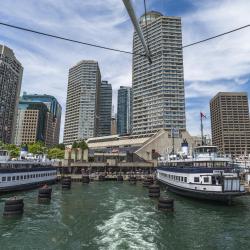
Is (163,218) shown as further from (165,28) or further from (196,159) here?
(165,28)

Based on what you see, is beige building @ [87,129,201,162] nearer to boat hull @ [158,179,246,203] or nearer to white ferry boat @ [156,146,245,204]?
white ferry boat @ [156,146,245,204]

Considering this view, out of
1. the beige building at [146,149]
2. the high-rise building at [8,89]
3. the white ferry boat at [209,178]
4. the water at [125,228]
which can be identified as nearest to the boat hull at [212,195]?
the white ferry boat at [209,178]

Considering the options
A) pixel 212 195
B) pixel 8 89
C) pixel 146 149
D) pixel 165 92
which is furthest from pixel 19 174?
pixel 165 92

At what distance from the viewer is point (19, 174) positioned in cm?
4853

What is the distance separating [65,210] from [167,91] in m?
167

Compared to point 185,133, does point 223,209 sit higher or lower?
lower

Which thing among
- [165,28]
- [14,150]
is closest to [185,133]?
[165,28]

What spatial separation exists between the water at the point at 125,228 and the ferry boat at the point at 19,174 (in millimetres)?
14490

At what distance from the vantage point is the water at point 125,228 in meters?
19.0

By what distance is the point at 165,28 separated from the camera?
199 meters

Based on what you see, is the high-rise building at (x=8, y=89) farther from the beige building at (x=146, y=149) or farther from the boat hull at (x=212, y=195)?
the boat hull at (x=212, y=195)

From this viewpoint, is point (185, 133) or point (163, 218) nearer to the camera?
point (163, 218)

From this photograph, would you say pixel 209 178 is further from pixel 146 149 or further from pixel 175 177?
pixel 146 149

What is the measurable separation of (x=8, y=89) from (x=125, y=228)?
6648 inches
